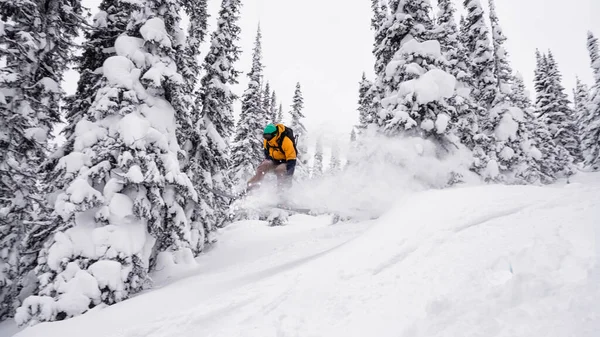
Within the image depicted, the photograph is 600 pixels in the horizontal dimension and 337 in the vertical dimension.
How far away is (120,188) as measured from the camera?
845cm

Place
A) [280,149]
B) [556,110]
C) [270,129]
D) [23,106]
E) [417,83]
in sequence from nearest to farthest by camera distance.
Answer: [270,129] < [280,149] < [23,106] < [417,83] < [556,110]

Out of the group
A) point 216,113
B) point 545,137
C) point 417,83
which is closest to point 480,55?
point 417,83

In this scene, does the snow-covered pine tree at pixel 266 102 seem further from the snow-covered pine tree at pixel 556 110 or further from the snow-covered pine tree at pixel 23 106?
the snow-covered pine tree at pixel 556 110

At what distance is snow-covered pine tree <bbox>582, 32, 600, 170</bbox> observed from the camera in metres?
25.3

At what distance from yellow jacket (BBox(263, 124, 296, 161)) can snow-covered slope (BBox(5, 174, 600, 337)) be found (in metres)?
3.73

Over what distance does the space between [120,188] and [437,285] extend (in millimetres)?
8310

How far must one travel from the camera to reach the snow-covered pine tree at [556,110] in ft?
109

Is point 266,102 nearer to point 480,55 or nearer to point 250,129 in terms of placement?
point 250,129

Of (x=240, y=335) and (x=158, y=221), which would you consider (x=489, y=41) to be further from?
(x=240, y=335)

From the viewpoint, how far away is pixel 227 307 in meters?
4.28

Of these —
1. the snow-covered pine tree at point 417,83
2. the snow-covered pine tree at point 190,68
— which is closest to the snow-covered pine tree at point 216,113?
the snow-covered pine tree at point 190,68

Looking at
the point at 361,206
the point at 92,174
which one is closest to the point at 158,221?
the point at 92,174

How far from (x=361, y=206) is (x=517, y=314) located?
7892mm

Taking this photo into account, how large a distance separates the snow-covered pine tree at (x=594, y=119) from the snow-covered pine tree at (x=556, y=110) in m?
2.34
